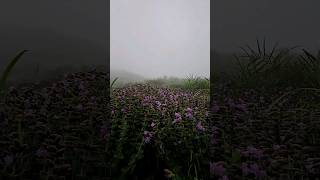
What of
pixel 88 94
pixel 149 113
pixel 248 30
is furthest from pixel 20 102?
pixel 248 30

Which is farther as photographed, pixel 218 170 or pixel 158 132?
pixel 158 132

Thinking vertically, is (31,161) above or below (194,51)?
below

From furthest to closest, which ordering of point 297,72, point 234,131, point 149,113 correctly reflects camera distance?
point 297,72 < point 149,113 < point 234,131

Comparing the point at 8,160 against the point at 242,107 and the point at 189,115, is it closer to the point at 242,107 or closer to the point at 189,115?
the point at 189,115

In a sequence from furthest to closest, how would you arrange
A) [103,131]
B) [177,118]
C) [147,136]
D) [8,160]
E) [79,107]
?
[177,118] < [147,136] < [79,107] < [103,131] < [8,160]

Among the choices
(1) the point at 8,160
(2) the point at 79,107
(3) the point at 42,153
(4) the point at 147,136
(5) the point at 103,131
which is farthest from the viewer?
(4) the point at 147,136

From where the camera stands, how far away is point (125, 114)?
3.27m

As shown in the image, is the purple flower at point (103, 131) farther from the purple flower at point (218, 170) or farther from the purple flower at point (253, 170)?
the purple flower at point (253, 170)

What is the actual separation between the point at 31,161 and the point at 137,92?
1.93 meters

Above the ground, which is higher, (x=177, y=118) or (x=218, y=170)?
(x=177, y=118)

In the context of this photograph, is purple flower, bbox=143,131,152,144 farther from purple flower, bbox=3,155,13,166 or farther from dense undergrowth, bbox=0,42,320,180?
purple flower, bbox=3,155,13,166

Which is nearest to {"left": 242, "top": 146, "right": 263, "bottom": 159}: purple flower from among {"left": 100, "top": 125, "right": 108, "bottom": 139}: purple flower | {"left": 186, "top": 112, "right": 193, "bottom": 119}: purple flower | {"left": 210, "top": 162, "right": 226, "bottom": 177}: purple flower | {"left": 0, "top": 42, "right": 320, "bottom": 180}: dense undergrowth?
{"left": 0, "top": 42, "right": 320, "bottom": 180}: dense undergrowth

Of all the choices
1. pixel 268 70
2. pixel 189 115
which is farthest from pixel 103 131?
pixel 268 70

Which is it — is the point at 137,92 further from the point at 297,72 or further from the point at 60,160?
the point at 60,160
